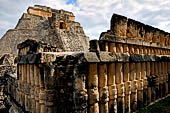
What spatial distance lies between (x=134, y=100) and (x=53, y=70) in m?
3.72

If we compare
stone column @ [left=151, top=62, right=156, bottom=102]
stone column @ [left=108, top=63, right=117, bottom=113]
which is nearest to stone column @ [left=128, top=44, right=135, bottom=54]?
stone column @ [left=108, top=63, right=117, bottom=113]

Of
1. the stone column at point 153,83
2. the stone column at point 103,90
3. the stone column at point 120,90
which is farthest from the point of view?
the stone column at point 153,83

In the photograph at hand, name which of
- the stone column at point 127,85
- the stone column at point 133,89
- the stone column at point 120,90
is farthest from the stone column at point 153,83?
the stone column at point 120,90

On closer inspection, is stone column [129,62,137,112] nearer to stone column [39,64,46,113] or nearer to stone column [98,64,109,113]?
stone column [98,64,109,113]

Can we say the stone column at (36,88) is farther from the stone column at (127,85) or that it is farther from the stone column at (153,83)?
the stone column at (153,83)

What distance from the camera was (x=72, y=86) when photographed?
450 cm

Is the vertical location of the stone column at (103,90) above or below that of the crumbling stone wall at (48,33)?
below

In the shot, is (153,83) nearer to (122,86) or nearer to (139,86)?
(139,86)

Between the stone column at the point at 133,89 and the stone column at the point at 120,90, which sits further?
the stone column at the point at 133,89

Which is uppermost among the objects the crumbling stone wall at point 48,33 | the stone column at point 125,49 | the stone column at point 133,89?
the crumbling stone wall at point 48,33

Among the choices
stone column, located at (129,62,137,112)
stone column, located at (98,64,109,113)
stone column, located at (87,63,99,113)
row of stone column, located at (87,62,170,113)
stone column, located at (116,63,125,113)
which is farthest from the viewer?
stone column, located at (129,62,137,112)

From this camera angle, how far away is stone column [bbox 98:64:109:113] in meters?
4.69

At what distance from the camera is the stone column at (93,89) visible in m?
4.42

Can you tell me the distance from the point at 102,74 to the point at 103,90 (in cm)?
54
